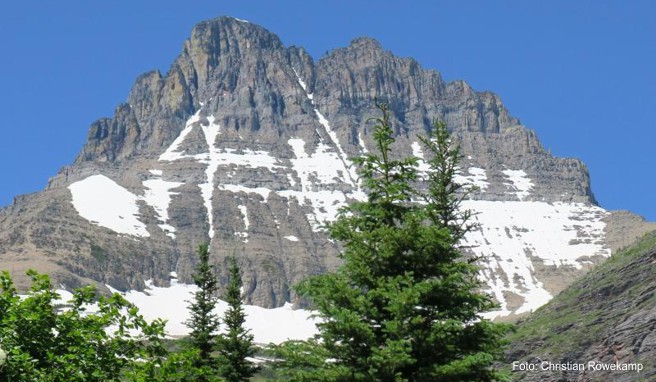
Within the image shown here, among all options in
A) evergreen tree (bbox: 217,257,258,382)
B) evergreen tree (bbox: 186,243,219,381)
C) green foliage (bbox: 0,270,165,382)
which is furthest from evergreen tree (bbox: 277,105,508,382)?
evergreen tree (bbox: 186,243,219,381)

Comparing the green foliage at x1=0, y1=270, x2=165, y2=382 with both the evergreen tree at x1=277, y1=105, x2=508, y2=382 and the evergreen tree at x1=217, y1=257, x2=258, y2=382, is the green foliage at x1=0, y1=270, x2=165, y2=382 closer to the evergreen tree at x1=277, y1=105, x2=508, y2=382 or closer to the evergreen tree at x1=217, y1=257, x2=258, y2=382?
the evergreen tree at x1=277, y1=105, x2=508, y2=382

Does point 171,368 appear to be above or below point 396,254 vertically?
below

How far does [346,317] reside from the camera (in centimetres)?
2439

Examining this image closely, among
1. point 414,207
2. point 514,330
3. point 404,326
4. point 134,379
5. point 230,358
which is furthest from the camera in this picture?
point 230,358

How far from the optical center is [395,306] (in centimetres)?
2394

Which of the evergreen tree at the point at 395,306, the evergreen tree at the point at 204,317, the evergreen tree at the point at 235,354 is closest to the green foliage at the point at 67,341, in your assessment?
the evergreen tree at the point at 395,306

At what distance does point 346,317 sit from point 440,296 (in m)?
2.57

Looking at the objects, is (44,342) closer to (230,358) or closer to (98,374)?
(98,374)

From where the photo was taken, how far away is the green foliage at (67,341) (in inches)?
857

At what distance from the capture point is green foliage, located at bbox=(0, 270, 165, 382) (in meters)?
21.8

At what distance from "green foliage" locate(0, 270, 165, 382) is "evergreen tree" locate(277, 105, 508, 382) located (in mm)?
4105

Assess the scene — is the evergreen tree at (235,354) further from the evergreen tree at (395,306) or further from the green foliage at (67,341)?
the green foliage at (67,341)

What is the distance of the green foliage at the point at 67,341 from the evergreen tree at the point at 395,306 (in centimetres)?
411

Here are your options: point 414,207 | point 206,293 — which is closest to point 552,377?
point 206,293
